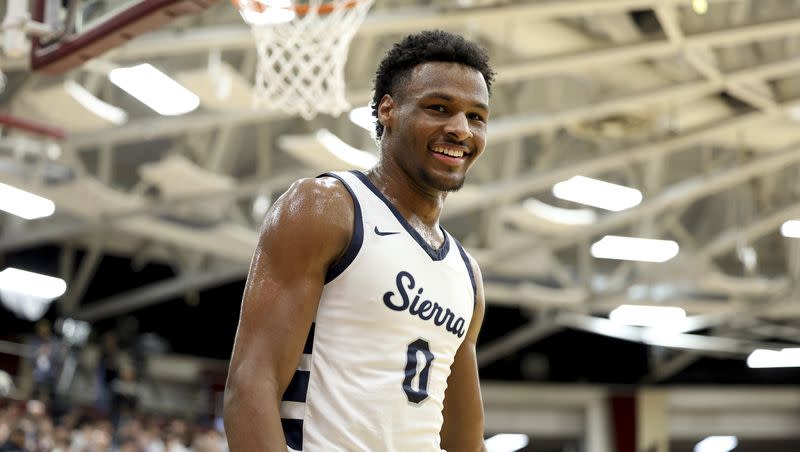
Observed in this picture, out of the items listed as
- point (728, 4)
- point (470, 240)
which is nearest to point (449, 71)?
point (728, 4)

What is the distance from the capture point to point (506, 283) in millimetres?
21844

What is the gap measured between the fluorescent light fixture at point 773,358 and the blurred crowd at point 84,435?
14.5 metres

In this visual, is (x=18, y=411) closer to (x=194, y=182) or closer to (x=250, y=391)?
(x=194, y=182)

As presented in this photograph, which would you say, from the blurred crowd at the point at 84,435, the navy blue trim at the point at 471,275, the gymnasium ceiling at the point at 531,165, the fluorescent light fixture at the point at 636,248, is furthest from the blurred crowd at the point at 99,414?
the navy blue trim at the point at 471,275

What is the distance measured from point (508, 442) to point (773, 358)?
6.23 m

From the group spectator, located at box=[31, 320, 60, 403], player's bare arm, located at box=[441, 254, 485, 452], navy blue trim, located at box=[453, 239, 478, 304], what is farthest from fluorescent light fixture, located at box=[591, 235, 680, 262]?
navy blue trim, located at box=[453, 239, 478, 304]

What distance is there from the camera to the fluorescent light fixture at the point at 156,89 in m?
12.4

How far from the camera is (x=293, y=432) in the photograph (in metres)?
2.66

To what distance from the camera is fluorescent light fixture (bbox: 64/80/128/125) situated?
11742 mm

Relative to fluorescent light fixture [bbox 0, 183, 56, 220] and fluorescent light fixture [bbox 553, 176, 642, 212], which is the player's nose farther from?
fluorescent light fixture [bbox 553, 176, 642, 212]

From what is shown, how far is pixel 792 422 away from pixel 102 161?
18735mm

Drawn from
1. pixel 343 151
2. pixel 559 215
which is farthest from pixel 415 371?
pixel 559 215

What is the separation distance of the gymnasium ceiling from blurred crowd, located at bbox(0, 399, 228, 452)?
261 cm

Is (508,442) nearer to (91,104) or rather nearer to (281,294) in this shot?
(91,104)
